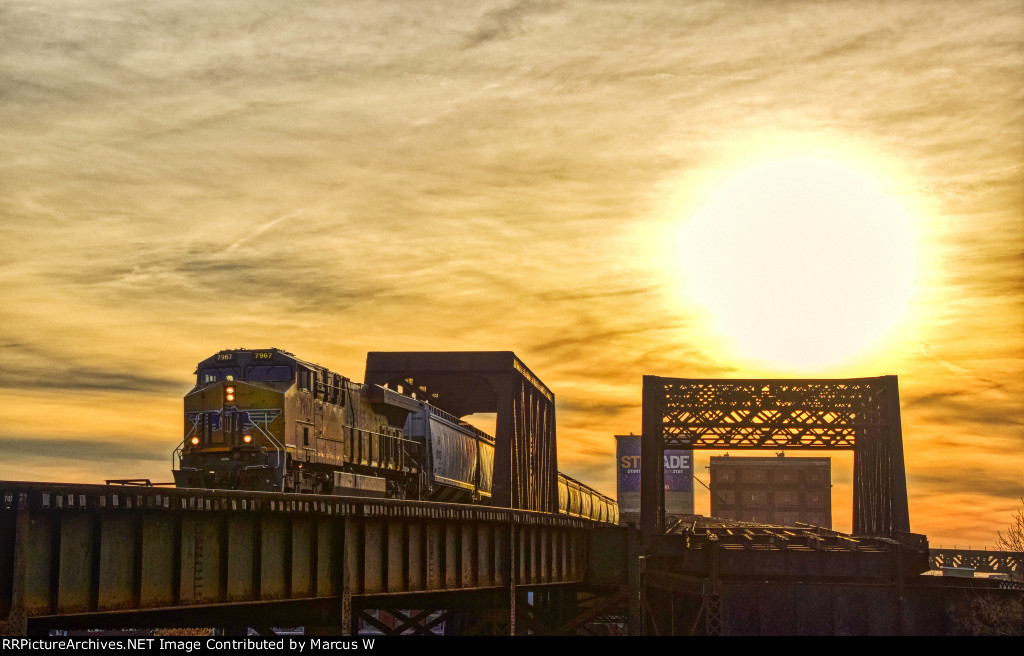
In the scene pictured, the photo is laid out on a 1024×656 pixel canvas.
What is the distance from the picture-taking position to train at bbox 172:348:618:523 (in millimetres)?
29500

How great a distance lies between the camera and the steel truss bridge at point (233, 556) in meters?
16.4

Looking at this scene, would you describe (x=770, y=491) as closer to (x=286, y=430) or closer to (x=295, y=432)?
(x=295, y=432)

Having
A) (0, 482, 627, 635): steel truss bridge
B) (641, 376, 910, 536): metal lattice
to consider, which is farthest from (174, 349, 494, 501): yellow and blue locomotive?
(641, 376, 910, 536): metal lattice

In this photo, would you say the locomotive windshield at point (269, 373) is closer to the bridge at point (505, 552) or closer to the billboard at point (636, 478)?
the bridge at point (505, 552)

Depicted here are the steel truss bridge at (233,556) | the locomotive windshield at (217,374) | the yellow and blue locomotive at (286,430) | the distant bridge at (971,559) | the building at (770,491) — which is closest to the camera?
the steel truss bridge at (233,556)

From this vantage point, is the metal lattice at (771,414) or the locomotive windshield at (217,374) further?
the metal lattice at (771,414)

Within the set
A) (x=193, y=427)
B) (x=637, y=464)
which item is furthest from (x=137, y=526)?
(x=637, y=464)

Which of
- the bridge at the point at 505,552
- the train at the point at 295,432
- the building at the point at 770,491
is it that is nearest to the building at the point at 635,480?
the building at the point at 770,491

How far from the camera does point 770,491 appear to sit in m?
166

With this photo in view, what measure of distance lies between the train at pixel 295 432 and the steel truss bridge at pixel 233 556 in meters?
4.24

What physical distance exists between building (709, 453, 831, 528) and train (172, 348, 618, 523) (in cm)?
13239

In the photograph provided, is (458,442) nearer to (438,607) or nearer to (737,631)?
(438,607)

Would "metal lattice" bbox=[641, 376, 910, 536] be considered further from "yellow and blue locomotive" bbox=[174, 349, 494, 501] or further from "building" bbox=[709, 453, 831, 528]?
"building" bbox=[709, 453, 831, 528]

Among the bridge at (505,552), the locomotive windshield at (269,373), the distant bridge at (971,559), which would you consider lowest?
the distant bridge at (971,559)
